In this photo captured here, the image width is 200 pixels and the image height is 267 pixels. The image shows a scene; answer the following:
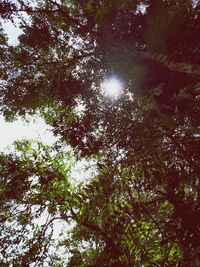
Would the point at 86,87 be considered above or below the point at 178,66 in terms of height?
above

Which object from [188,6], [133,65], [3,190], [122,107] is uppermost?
[188,6]

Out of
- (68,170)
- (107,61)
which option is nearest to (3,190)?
(68,170)

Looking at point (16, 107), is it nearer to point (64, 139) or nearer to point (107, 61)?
point (64, 139)

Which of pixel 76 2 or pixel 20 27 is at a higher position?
pixel 76 2

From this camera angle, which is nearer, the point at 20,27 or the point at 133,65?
the point at 133,65

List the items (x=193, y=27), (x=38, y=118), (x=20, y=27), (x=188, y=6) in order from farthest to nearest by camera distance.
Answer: (x=38, y=118), (x=20, y=27), (x=188, y=6), (x=193, y=27)

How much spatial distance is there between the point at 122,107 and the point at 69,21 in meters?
4.28

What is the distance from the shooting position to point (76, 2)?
1280 centimetres

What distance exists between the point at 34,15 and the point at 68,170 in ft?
21.4

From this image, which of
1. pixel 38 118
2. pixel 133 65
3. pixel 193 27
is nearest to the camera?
pixel 193 27

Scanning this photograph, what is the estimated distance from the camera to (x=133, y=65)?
11.6 meters

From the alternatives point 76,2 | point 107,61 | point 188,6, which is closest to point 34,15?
point 76,2

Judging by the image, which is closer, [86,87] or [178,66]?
[178,66]

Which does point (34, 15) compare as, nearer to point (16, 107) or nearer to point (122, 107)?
point (16, 107)
